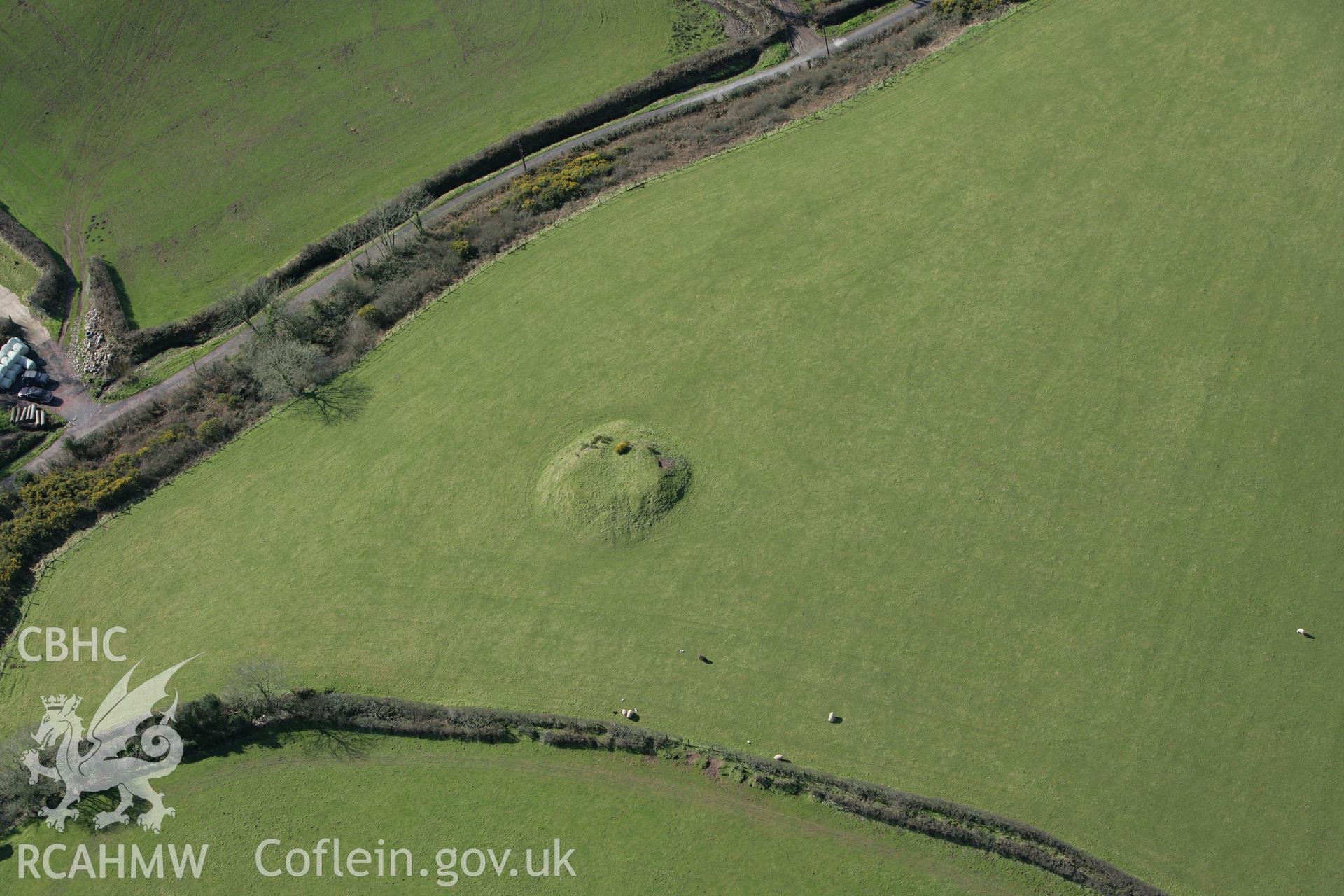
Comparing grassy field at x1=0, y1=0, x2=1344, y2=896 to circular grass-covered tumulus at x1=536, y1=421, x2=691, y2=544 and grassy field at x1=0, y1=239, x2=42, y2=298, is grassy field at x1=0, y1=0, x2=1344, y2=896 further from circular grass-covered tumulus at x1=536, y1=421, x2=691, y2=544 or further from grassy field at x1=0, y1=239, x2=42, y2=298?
grassy field at x1=0, y1=239, x2=42, y2=298

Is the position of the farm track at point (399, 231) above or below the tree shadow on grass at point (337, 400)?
above

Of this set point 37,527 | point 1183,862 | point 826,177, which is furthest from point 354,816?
point 826,177

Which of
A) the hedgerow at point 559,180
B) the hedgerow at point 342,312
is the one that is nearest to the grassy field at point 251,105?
the hedgerow at point 559,180

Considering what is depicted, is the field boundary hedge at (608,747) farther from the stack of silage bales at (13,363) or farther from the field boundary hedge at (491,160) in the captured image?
the stack of silage bales at (13,363)

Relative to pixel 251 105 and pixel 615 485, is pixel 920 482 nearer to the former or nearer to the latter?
pixel 615 485

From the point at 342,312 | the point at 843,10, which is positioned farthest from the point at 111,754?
the point at 843,10

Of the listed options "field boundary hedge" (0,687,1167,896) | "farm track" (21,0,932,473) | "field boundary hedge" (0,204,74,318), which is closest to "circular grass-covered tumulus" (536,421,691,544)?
"field boundary hedge" (0,687,1167,896)
